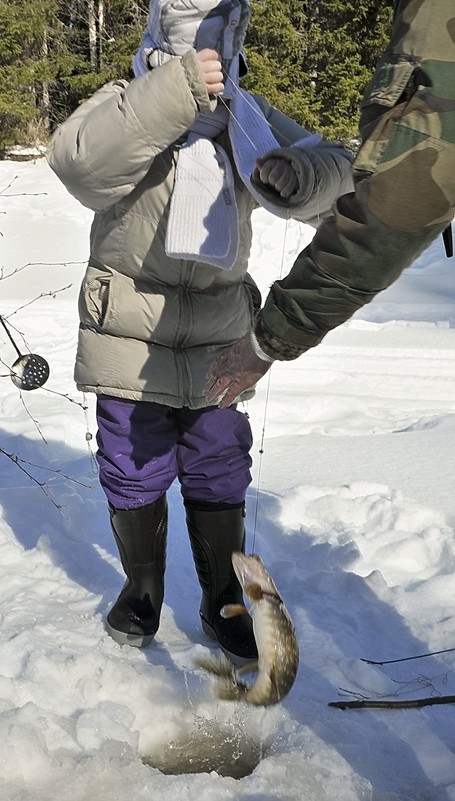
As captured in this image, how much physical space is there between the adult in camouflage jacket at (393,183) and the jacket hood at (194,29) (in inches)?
40.1

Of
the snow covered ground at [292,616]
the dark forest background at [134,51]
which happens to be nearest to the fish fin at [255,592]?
the snow covered ground at [292,616]

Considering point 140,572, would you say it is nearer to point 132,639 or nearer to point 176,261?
point 132,639

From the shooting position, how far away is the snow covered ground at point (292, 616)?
210 centimetres

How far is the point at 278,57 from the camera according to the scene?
20969mm

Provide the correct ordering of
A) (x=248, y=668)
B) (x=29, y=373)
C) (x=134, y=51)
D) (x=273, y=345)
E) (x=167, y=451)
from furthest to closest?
(x=134, y=51), (x=29, y=373), (x=167, y=451), (x=248, y=668), (x=273, y=345)

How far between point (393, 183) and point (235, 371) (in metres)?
0.65

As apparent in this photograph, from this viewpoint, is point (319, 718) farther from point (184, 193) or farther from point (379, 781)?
point (184, 193)

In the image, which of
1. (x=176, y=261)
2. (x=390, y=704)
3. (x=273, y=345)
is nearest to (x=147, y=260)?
(x=176, y=261)

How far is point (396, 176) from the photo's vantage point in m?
1.39

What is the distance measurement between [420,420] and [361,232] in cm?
405

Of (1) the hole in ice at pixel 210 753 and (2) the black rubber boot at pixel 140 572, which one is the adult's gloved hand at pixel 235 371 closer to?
(2) the black rubber boot at pixel 140 572

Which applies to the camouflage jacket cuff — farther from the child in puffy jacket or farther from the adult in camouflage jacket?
the child in puffy jacket

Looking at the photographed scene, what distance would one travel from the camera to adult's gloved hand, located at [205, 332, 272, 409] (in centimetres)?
183

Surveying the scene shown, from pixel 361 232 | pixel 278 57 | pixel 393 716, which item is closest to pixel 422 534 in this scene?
pixel 393 716
